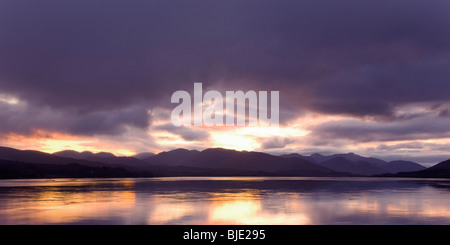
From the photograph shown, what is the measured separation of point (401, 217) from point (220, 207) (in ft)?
52.7

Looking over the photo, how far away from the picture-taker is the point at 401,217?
3372 cm
